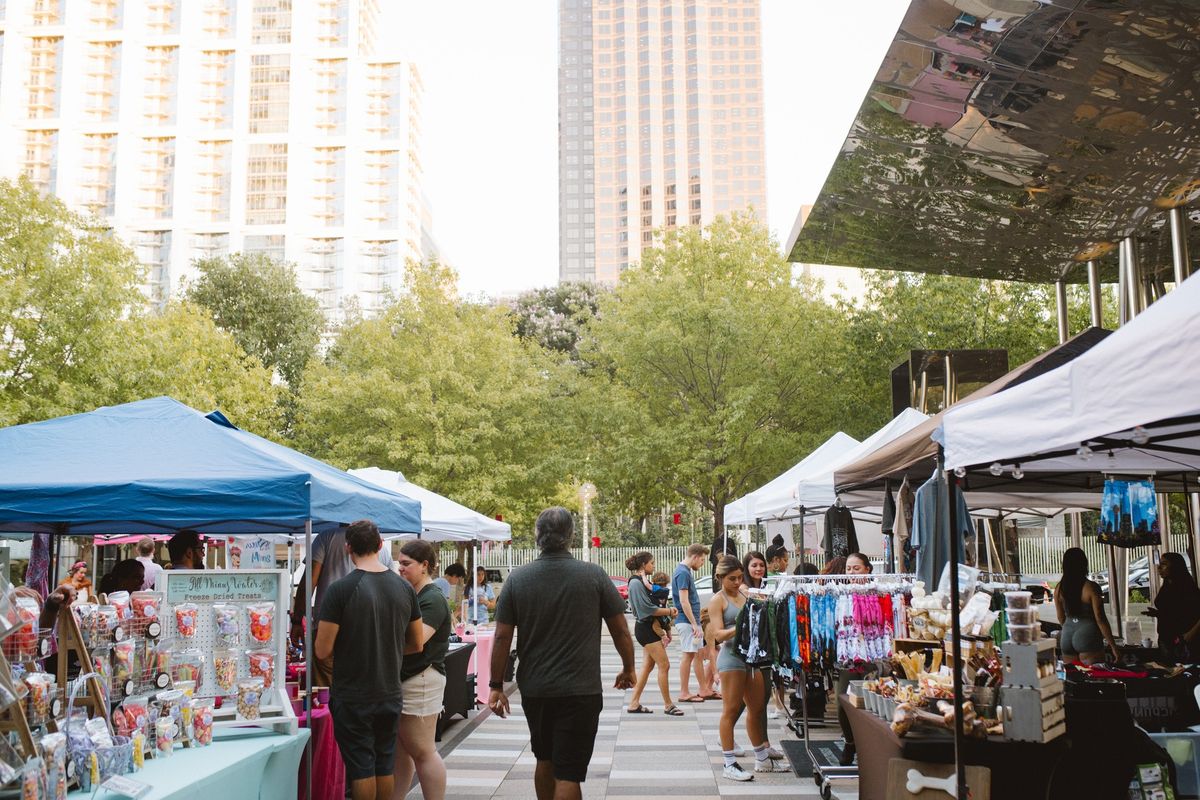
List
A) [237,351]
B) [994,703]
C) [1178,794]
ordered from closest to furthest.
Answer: [994,703] → [1178,794] → [237,351]

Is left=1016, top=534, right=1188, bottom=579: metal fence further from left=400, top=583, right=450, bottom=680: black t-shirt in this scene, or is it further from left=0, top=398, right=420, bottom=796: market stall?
left=0, top=398, right=420, bottom=796: market stall

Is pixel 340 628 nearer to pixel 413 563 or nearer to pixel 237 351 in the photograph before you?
pixel 413 563

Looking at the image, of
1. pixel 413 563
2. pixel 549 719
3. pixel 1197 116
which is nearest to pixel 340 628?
pixel 413 563

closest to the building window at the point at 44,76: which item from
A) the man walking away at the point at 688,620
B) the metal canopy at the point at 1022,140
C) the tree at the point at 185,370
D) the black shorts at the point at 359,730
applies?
the tree at the point at 185,370

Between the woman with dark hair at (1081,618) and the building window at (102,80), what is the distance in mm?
98648

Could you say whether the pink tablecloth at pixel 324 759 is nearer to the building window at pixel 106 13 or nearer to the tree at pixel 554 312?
the tree at pixel 554 312

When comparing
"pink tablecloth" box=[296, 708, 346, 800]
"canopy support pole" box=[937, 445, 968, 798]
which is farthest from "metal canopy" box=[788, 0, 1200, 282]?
"pink tablecloth" box=[296, 708, 346, 800]

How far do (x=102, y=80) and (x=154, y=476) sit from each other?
101 meters

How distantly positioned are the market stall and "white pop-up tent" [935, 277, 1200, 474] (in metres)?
3.73

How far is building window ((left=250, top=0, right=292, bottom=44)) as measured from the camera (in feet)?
316

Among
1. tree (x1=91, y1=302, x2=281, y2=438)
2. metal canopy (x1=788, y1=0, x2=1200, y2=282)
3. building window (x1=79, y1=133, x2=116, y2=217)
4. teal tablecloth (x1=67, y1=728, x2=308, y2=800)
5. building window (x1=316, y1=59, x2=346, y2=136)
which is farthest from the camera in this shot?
building window (x1=316, y1=59, x2=346, y2=136)

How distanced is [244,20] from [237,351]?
Result: 7683 centimetres

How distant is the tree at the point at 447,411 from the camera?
2727cm

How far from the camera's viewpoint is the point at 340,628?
18.9 feet
